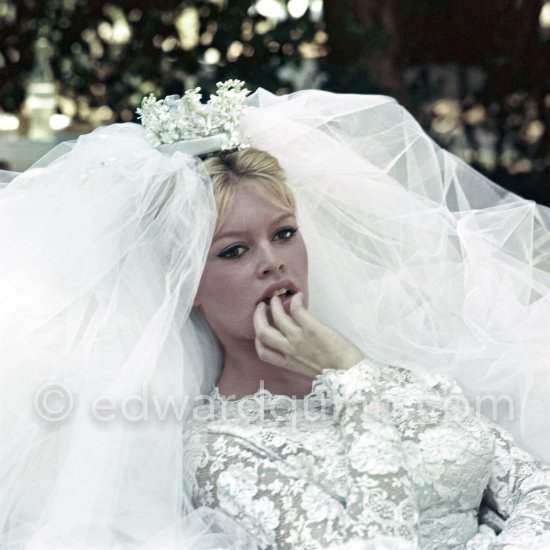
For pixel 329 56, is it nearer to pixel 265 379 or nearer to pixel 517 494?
pixel 265 379

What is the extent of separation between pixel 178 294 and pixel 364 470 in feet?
2.03

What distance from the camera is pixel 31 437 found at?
2.31 metres

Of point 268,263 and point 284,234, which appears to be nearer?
point 268,263

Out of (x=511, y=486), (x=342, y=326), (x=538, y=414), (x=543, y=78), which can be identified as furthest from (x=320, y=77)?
(x=511, y=486)

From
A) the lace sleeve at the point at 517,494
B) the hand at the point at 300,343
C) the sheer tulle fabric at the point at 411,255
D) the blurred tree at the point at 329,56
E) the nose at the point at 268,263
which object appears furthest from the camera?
the blurred tree at the point at 329,56

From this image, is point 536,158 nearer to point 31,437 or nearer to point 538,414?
point 538,414

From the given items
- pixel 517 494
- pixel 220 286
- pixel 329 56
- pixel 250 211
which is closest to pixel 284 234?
pixel 250 211

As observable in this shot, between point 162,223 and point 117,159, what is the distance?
0.21 m

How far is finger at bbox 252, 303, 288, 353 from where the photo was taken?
2434mm

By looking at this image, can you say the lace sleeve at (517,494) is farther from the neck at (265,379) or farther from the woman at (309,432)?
the neck at (265,379)

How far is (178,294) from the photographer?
2.46 metres

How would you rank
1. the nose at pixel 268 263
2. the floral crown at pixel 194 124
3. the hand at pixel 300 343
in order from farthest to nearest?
the floral crown at pixel 194 124 → the nose at pixel 268 263 → the hand at pixel 300 343

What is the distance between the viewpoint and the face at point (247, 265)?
2523mm

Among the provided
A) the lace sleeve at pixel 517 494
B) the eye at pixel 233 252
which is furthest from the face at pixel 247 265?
the lace sleeve at pixel 517 494
